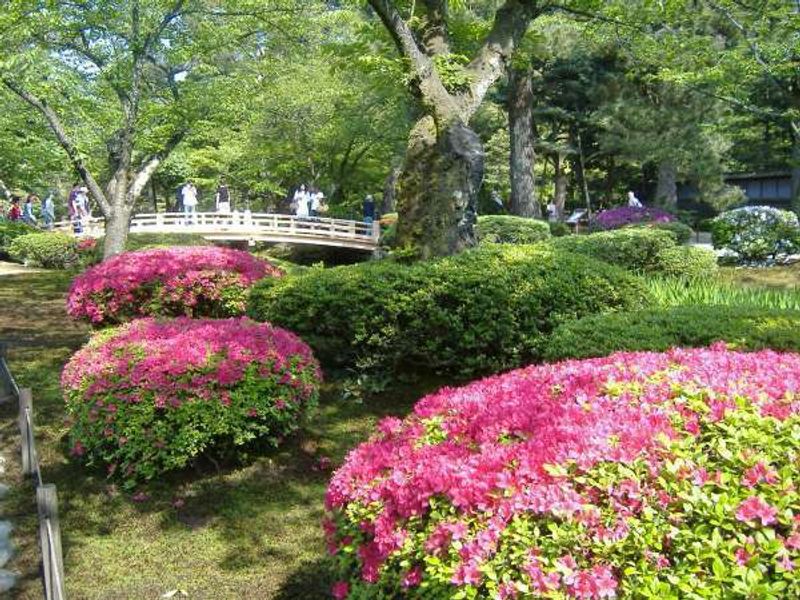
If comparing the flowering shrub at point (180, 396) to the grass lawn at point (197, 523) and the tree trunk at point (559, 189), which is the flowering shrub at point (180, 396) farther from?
the tree trunk at point (559, 189)

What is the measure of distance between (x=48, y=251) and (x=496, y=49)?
50.8ft

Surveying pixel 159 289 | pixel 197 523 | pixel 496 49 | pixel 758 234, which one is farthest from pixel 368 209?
pixel 197 523

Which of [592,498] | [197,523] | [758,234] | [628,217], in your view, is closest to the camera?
[592,498]

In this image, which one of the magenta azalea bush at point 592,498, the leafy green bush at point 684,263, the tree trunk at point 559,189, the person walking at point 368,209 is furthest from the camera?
the tree trunk at point 559,189

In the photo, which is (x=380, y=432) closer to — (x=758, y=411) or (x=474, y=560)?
(x=474, y=560)

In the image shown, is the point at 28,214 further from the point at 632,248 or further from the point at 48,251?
the point at 632,248

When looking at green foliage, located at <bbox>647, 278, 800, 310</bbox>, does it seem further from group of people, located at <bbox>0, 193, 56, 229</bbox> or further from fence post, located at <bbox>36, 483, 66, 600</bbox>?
group of people, located at <bbox>0, 193, 56, 229</bbox>

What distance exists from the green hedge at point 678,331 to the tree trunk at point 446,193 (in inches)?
106

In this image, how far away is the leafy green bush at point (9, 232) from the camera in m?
21.5

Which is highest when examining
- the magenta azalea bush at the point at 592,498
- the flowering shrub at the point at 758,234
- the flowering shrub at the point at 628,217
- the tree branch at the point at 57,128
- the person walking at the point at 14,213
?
the tree branch at the point at 57,128

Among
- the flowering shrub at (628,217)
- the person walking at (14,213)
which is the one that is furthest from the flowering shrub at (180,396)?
the person walking at (14,213)

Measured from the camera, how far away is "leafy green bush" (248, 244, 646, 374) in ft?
21.7

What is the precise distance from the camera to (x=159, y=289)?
878cm

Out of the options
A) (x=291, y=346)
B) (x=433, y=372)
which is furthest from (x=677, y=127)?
(x=291, y=346)
